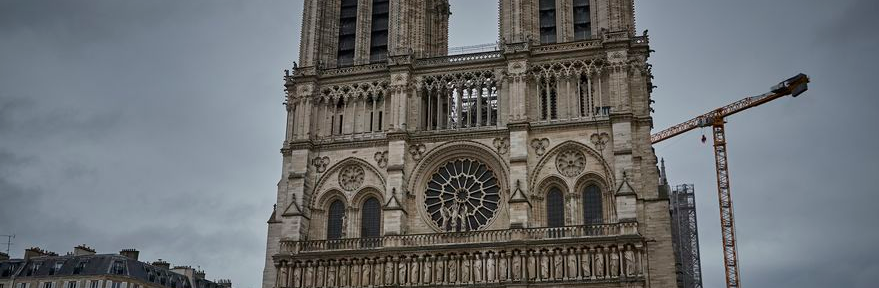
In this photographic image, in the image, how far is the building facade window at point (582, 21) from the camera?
4925cm

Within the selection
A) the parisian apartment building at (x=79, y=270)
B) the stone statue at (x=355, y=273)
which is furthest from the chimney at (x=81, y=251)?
the stone statue at (x=355, y=273)

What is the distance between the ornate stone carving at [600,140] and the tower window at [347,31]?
1502 centimetres

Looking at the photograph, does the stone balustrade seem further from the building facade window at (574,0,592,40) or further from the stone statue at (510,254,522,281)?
the building facade window at (574,0,592,40)

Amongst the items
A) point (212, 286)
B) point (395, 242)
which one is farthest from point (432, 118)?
point (212, 286)

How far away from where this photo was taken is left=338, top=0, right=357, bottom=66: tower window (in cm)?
5322

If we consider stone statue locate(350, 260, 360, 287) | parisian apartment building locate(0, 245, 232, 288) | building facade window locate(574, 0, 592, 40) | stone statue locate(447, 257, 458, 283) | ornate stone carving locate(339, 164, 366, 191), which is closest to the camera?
stone statue locate(447, 257, 458, 283)

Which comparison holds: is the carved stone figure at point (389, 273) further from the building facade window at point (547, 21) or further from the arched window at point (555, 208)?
the building facade window at point (547, 21)

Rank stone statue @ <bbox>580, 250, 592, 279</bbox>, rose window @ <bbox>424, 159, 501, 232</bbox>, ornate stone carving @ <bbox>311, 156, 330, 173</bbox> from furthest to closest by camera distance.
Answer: ornate stone carving @ <bbox>311, 156, 330, 173</bbox>, rose window @ <bbox>424, 159, 501, 232</bbox>, stone statue @ <bbox>580, 250, 592, 279</bbox>

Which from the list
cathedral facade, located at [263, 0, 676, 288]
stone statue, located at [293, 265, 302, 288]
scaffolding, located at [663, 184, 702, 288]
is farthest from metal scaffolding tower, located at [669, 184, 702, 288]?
stone statue, located at [293, 265, 302, 288]

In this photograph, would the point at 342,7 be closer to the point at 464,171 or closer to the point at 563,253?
the point at 464,171

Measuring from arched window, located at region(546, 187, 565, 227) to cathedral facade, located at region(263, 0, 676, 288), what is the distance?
7 centimetres

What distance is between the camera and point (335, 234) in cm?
4869

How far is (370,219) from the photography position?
4853 cm

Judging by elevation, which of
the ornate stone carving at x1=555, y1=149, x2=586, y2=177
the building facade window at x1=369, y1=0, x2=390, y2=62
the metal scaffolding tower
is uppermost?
the building facade window at x1=369, y1=0, x2=390, y2=62
